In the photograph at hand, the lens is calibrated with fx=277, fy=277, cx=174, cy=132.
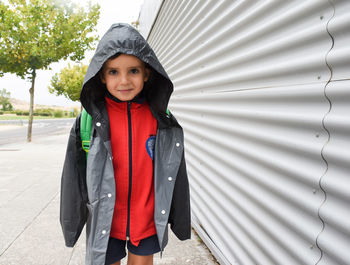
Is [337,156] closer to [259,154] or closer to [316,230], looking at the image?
[316,230]

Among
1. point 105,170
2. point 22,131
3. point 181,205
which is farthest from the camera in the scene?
point 22,131

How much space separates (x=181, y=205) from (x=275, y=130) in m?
0.79

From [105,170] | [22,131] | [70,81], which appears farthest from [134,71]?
[70,81]

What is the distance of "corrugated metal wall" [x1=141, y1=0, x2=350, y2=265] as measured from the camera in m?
1.22

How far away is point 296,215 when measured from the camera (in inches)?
58.6

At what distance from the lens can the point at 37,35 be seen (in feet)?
41.6

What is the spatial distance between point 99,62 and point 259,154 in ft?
3.91

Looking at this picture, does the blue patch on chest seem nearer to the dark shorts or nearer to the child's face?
the child's face

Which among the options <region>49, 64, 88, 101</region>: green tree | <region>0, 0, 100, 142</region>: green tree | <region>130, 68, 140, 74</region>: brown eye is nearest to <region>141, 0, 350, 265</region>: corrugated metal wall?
<region>130, 68, 140, 74</region>: brown eye

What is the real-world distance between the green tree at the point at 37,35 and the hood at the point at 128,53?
12.1 meters

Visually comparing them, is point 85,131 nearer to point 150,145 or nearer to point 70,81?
point 150,145

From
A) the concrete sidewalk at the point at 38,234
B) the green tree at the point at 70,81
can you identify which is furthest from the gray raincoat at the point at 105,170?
the green tree at the point at 70,81

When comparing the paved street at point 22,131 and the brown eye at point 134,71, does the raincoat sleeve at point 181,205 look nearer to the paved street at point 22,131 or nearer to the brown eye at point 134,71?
the brown eye at point 134,71

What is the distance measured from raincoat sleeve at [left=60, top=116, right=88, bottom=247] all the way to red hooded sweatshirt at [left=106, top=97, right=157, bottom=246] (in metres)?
0.23
